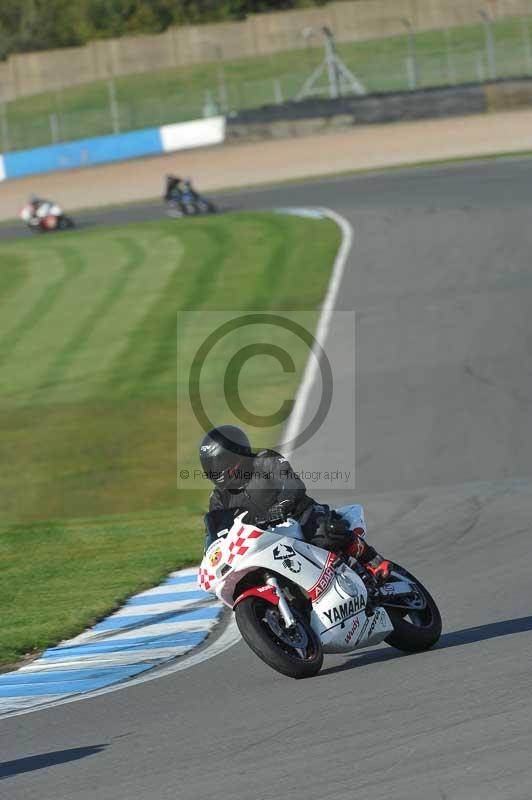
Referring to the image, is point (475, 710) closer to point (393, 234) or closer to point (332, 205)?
point (393, 234)

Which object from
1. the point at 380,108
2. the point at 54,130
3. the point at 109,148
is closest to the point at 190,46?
the point at 54,130

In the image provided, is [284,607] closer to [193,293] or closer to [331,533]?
[331,533]

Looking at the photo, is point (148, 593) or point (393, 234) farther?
point (393, 234)

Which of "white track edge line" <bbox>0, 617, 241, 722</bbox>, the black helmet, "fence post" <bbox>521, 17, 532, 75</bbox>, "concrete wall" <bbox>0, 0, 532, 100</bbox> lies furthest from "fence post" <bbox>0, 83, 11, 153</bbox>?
the black helmet

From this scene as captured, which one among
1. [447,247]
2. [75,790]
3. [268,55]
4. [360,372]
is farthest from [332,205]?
[268,55]

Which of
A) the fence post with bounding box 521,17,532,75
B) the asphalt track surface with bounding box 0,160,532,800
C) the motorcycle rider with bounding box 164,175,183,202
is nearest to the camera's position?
the asphalt track surface with bounding box 0,160,532,800

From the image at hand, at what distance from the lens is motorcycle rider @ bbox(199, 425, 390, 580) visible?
7.47 meters

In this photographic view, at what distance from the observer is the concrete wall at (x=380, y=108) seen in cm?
4300

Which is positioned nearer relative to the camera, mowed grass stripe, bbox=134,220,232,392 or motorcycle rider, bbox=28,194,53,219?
mowed grass stripe, bbox=134,220,232,392

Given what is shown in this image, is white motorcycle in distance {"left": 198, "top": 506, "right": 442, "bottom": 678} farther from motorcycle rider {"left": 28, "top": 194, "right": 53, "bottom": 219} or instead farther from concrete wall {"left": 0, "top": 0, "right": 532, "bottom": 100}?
concrete wall {"left": 0, "top": 0, "right": 532, "bottom": 100}

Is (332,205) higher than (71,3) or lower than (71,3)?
lower

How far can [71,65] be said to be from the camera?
71500mm

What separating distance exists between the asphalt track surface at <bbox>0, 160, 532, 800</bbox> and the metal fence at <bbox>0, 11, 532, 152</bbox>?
28.6m

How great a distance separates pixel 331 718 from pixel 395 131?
1548 inches
